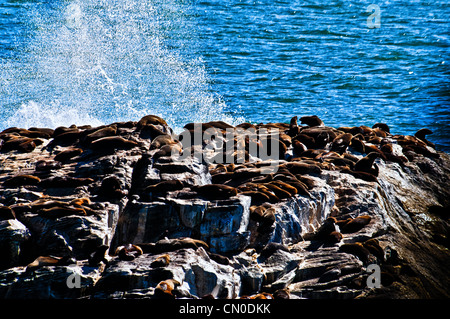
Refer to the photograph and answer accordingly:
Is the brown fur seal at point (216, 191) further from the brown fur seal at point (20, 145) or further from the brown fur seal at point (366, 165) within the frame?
the brown fur seal at point (20, 145)

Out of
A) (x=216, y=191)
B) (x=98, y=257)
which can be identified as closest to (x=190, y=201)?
(x=216, y=191)

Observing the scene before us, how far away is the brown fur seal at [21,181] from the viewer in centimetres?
973

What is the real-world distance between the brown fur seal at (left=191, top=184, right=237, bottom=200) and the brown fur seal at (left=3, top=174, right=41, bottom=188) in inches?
114

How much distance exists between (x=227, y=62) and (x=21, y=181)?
17.1 m

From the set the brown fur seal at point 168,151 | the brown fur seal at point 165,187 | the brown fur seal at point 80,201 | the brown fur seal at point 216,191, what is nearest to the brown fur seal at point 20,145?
the brown fur seal at point 168,151

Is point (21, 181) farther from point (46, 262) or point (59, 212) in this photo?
point (46, 262)

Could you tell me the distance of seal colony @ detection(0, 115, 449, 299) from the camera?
8.36 meters

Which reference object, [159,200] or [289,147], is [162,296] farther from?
[289,147]

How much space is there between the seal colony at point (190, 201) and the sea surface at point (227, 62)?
7495 millimetres

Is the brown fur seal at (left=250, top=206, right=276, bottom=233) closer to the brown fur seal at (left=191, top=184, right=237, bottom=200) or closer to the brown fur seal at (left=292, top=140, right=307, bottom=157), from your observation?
the brown fur seal at (left=191, top=184, right=237, bottom=200)

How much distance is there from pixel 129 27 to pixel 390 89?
13645 mm

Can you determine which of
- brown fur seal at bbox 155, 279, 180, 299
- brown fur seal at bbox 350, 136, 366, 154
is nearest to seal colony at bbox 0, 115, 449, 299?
brown fur seal at bbox 155, 279, 180, 299


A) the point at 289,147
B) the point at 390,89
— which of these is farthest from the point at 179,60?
the point at 289,147

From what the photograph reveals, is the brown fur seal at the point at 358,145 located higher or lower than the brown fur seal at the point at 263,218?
higher
